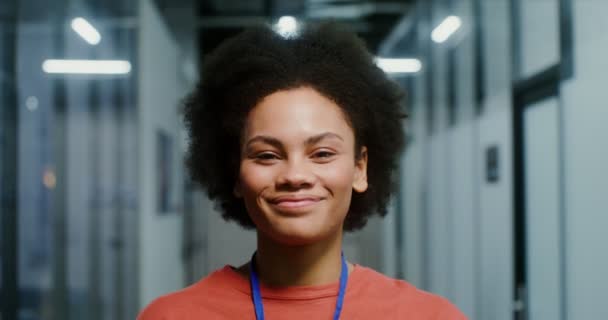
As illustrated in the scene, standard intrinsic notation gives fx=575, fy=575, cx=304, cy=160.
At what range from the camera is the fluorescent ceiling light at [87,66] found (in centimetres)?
271

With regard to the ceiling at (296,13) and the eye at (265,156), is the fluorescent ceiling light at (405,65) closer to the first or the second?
the ceiling at (296,13)

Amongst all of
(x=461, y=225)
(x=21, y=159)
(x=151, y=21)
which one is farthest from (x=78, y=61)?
(x=461, y=225)

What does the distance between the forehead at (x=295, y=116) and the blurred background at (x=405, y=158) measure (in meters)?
0.25

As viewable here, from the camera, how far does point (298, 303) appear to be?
A: 3.98ft

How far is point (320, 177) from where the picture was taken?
116cm

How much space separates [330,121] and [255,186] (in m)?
0.21

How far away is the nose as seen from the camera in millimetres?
1122

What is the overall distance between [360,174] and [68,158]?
210 centimetres

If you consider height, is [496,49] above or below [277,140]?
above

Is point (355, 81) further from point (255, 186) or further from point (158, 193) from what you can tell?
point (158, 193)

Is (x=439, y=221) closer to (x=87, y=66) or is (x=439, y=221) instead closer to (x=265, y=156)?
(x=87, y=66)

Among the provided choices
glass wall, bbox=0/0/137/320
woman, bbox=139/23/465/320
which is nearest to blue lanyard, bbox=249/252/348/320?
woman, bbox=139/23/465/320

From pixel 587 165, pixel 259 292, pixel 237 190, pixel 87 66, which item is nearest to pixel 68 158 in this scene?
pixel 87 66

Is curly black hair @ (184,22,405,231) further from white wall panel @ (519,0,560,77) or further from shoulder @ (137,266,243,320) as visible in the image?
white wall panel @ (519,0,560,77)
